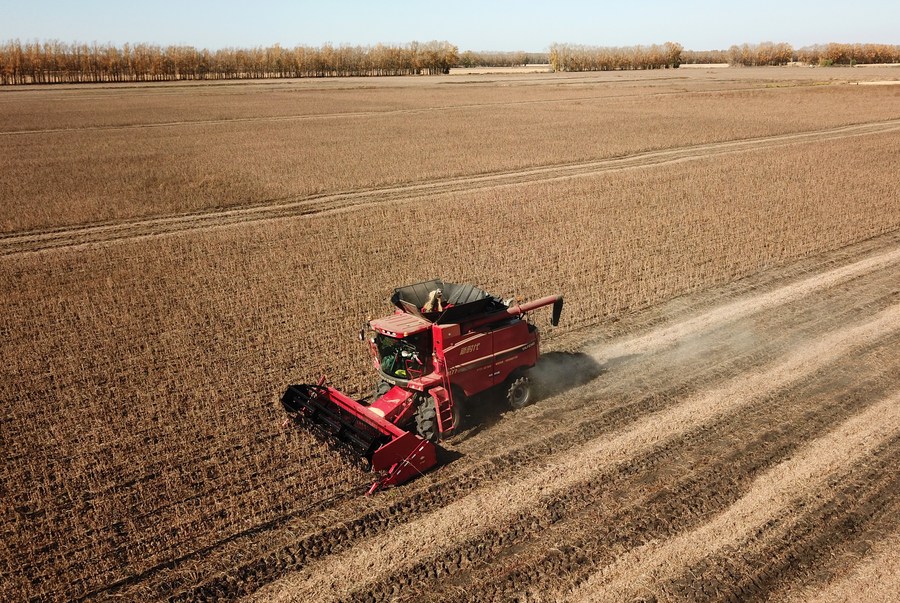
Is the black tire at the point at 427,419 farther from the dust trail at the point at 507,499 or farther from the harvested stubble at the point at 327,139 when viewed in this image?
the harvested stubble at the point at 327,139

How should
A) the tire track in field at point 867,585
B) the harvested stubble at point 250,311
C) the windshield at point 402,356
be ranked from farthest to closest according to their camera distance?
the windshield at point 402,356
the harvested stubble at point 250,311
the tire track in field at point 867,585

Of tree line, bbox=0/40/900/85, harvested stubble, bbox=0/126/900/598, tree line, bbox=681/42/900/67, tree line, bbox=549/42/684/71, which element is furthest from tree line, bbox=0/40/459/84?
harvested stubble, bbox=0/126/900/598

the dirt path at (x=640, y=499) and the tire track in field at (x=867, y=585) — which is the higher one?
the dirt path at (x=640, y=499)

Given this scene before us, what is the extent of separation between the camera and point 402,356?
1050 centimetres

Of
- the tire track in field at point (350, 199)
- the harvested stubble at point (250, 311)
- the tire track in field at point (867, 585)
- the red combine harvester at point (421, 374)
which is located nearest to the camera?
the tire track in field at point (867, 585)

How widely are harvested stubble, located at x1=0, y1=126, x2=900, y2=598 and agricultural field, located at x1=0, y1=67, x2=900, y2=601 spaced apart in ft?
0.22

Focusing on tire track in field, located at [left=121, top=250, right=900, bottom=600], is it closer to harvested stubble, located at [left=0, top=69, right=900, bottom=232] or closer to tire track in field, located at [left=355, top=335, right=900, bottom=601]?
tire track in field, located at [left=355, top=335, right=900, bottom=601]

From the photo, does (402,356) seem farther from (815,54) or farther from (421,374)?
(815,54)

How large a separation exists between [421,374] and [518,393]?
6.45ft

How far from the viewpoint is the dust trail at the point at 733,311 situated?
1424 cm

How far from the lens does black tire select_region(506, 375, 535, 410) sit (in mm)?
11461

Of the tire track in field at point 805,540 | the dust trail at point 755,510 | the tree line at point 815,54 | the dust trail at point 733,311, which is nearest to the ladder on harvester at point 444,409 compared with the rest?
the dust trail at point 755,510

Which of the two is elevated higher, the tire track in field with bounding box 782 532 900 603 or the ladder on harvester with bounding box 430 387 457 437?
the ladder on harvester with bounding box 430 387 457 437

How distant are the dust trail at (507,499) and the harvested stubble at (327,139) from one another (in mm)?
20212
